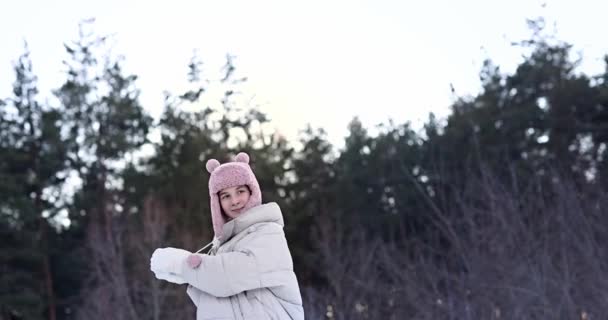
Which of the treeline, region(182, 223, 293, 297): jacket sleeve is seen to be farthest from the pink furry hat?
the treeline

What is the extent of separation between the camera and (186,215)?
25.9m

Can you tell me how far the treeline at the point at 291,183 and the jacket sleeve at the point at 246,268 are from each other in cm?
1358

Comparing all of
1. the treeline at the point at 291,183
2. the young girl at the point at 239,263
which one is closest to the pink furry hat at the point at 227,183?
the young girl at the point at 239,263

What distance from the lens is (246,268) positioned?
3.23 metres

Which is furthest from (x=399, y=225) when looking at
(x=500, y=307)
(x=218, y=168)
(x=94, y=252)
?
(x=218, y=168)

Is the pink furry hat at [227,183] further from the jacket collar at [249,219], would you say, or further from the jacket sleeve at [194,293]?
the jacket sleeve at [194,293]

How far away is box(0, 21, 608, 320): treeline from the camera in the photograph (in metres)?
21.3

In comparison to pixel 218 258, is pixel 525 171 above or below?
above

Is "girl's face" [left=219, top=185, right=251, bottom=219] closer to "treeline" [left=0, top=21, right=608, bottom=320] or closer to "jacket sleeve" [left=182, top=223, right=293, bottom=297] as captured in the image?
"jacket sleeve" [left=182, top=223, right=293, bottom=297]

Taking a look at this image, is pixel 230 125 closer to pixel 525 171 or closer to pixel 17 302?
pixel 17 302

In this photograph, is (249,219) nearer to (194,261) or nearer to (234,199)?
(234,199)

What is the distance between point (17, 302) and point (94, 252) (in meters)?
2.28

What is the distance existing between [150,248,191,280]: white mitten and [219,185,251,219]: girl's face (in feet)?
0.76

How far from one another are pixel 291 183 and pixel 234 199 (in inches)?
979
